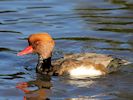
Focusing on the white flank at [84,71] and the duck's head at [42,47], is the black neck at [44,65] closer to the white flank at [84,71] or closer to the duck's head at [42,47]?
the duck's head at [42,47]

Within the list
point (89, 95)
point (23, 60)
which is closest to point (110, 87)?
point (89, 95)

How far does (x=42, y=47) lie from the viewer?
43.5 ft

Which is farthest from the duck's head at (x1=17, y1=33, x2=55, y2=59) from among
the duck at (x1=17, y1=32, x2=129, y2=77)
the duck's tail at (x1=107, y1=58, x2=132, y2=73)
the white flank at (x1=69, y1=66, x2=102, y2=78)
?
the duck's tail at (x1=107, y1=58, x2=132, y2=73)

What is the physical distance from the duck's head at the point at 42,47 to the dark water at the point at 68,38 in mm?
303

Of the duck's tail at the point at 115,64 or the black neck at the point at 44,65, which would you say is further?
the black neck at the point at 44,65

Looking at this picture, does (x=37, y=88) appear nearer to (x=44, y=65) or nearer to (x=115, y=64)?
(x=44, y=65)

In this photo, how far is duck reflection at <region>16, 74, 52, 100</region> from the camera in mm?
11719

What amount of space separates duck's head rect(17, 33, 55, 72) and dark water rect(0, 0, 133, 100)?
1.00ft

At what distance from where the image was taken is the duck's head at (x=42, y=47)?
1315cm

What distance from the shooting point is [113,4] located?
60.9 ft

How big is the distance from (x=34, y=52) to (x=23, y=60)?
2.64 ft

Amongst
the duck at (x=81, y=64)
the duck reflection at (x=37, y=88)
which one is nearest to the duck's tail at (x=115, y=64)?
the duck at (x=81, y=64)

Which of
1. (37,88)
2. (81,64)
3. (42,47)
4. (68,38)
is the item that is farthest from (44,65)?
(68,38)

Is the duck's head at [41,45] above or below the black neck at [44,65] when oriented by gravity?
above
